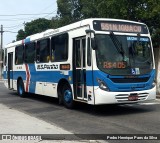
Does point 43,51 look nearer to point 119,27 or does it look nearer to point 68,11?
point 119,27

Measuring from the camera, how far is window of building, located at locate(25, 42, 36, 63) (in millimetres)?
16750

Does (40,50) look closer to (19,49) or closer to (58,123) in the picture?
(19,49)

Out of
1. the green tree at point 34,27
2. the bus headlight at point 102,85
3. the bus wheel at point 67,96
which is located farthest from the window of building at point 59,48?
the green tree at point 34,27

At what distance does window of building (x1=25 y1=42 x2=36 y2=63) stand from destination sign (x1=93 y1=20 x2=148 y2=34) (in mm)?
5535

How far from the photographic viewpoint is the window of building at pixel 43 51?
15.0 m

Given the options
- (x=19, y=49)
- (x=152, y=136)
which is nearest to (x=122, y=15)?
(x=19, y=49)

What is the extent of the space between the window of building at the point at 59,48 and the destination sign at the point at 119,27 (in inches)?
75.0

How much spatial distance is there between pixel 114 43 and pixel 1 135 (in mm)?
4960

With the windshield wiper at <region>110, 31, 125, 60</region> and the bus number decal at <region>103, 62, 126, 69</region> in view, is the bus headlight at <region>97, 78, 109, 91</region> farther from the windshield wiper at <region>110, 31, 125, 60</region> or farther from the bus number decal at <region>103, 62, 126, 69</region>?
the windshield wiper at <region>110, 31, 125, 60</region>

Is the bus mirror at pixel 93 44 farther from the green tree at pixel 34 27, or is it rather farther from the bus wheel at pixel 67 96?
the green tree at pixel 34 27

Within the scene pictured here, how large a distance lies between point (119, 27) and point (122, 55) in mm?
1030

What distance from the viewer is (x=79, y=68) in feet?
40.4

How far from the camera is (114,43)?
11.7 m

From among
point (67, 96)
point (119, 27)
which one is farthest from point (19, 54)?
point (119, 27)
